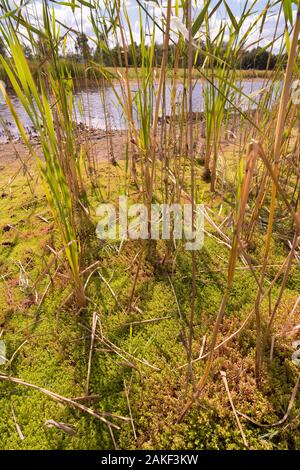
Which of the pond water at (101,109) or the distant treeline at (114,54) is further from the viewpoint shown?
the pond water at (101,109)

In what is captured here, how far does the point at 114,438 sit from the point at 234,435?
1.05 ft

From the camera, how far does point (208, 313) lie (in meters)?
1.21

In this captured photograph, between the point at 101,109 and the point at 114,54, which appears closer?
the point at 114,54

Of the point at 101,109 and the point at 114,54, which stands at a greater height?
the point at 114,54

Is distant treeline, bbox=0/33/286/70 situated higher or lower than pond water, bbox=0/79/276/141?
higher

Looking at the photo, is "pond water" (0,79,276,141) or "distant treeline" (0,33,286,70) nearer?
"distant treeline" (0,33,286,70)

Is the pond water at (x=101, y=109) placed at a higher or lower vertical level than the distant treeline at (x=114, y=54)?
lower

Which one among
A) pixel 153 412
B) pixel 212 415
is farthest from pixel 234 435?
pixel 153 412

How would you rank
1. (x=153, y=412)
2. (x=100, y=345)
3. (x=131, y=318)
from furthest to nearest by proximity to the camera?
(x=131, y=318) → (x=100, y=345) → (x=153, y=412)
